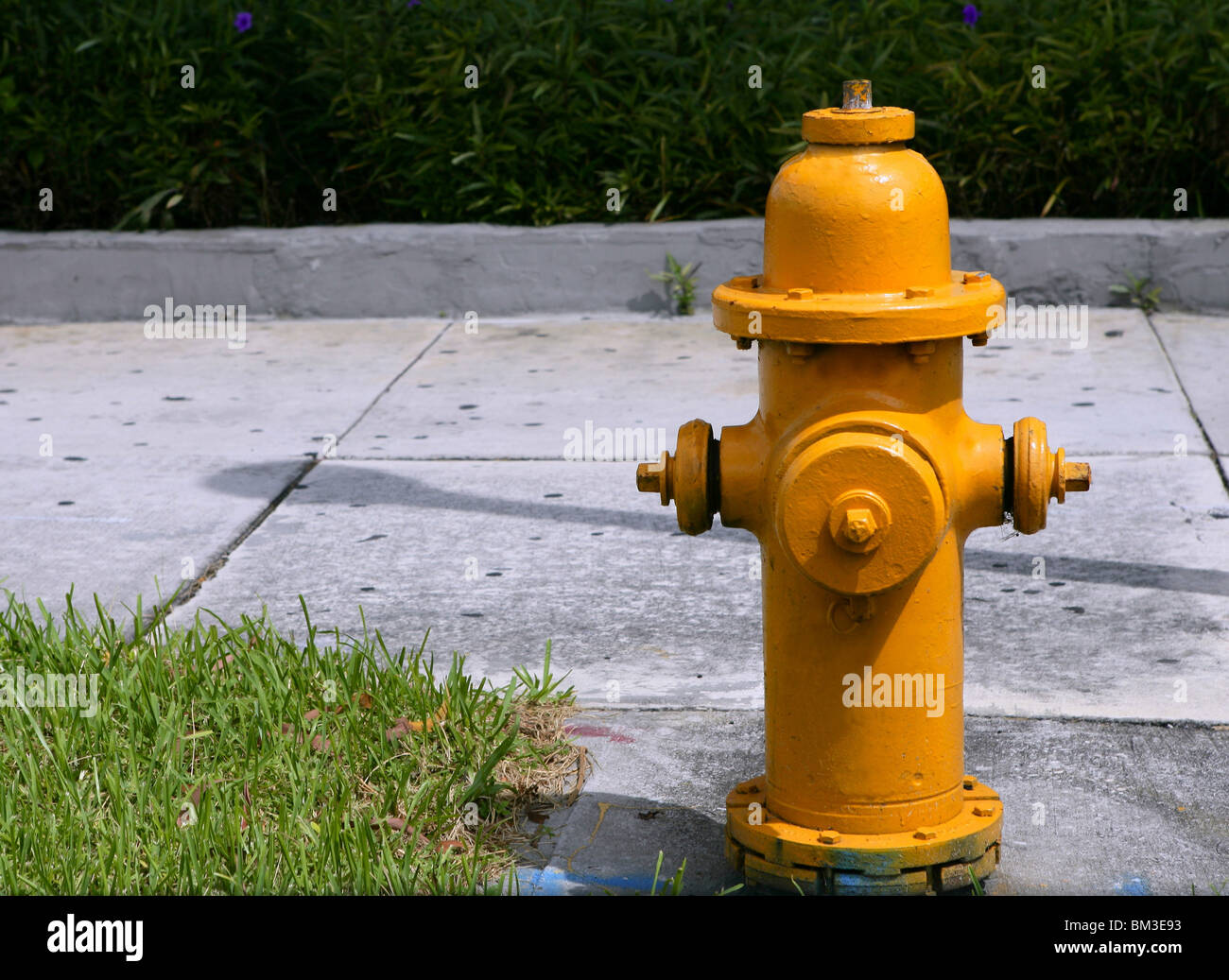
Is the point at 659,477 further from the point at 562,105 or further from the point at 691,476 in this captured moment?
the point at 562,105

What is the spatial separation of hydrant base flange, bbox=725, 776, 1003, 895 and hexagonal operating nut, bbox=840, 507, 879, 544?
473 millimetres

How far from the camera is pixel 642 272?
6.69m

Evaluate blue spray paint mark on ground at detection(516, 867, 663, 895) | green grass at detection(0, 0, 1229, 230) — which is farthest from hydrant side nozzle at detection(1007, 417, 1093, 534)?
green grass at detection(0, 0, 1229, 230)

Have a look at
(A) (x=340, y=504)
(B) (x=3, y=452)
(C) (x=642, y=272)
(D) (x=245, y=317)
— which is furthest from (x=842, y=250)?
(D) (x=245, y=317)

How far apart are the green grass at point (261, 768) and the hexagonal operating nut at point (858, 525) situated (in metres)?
0.78

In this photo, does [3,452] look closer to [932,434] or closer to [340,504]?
[340,504]

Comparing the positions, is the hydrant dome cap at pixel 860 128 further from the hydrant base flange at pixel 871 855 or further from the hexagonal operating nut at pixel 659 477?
the hydrant base flange at pixel 871 855

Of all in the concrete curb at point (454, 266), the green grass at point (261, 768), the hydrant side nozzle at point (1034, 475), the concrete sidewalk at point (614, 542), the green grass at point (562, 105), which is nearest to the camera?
the hydrant side nozzle at point (1034, 475)

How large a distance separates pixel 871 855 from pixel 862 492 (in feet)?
1.77

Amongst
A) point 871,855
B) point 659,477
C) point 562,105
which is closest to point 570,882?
point 871,855

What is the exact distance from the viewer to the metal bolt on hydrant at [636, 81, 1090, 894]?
7.37 feet

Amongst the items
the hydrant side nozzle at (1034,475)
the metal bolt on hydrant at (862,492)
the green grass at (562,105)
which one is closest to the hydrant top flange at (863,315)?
the metal bolt on hydrant at (862,492)

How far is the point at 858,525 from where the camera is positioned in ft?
7.30

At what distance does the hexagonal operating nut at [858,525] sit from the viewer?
2.22 metres
